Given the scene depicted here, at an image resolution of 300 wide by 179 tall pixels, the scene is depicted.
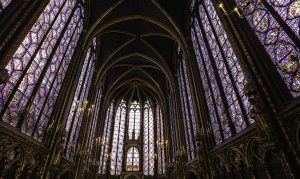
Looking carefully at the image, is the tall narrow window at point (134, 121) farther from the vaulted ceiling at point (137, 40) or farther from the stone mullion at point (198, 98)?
the stone mullion at point (198, 98)

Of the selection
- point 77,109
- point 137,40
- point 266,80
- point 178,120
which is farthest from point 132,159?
point 266,80

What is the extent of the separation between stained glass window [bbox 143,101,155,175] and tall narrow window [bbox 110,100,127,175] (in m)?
3.69

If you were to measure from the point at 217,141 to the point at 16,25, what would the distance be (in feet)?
37.4

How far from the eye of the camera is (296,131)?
196 inches

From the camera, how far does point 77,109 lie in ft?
50.5

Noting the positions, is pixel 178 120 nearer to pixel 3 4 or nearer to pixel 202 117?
pixel 202 117

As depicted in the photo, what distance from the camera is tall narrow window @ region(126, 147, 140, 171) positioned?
82.2 feet

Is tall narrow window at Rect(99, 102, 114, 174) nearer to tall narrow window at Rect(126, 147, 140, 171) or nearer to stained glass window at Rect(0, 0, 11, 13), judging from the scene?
tall narrow window at Rect(126, 147, 140, 171)

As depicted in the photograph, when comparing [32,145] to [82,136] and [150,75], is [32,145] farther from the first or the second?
[150,75]

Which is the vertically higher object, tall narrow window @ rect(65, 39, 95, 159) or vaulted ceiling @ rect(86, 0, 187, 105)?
vaulted ceiling @ rect(86, 0, 187, 105)

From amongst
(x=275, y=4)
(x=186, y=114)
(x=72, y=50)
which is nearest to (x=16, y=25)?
(x=72, y=50)

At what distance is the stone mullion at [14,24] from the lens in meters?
6.25

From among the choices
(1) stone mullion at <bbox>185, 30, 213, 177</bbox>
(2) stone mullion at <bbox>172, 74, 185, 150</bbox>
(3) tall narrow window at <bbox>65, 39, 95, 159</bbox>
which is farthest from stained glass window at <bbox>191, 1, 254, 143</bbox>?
(3) tall narrow window at <bbox>65, 39, 95, 159</bbox>

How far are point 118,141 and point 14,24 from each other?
2298cm
